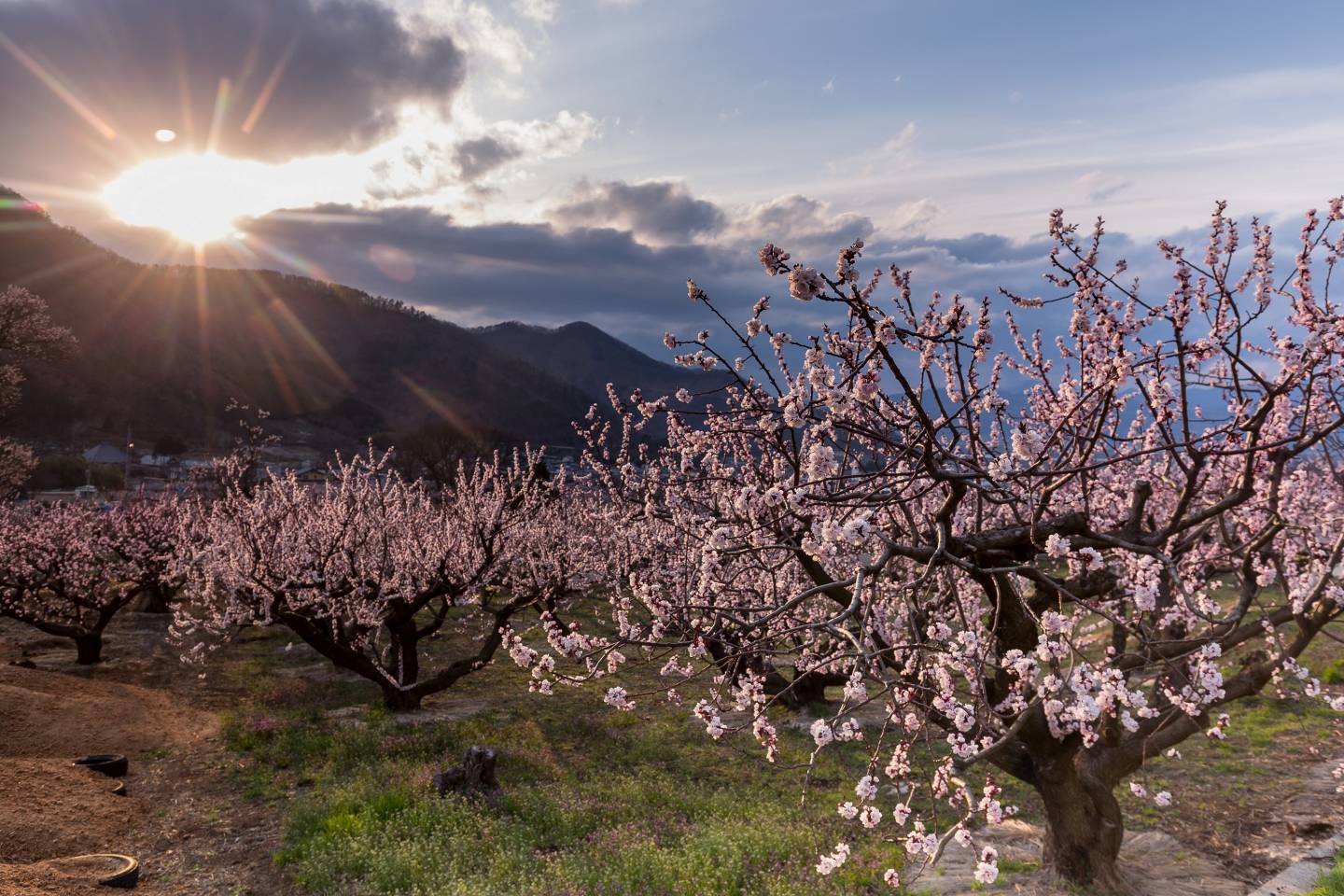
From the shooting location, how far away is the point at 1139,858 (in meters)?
10.5

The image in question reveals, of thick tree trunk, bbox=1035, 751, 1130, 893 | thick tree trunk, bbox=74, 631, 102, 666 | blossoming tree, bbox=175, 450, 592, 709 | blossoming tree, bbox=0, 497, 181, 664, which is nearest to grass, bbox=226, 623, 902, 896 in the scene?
blossoming tree, bbox=175, 450, 592, 709

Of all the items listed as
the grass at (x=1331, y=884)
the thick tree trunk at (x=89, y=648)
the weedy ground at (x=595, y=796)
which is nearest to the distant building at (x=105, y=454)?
the thick tree trunk at (x=89, y=648)

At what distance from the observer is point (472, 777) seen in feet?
41.1

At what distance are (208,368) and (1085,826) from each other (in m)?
161

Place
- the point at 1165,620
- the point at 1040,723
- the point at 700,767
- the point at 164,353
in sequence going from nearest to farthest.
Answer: the point at 1040,723
the point at 1165,620
the point at 700,767
the point at 164,353

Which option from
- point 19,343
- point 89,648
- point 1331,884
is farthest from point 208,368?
point 1331,884

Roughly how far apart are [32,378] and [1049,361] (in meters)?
133

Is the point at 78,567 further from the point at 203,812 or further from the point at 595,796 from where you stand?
the point at 595,796

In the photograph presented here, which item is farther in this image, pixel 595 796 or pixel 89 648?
pixel 89 648

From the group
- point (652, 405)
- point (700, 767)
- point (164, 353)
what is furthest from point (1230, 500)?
point (164, 353)

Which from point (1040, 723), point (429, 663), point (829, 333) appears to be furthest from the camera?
point (429, 663)

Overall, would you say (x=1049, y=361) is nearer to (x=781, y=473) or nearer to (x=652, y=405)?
(x=781, y=473)

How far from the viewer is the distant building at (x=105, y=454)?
3499 inches

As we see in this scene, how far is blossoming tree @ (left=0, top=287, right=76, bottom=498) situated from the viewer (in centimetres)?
3144
